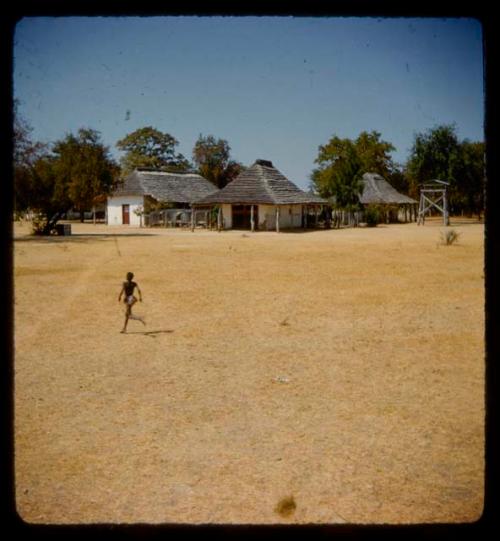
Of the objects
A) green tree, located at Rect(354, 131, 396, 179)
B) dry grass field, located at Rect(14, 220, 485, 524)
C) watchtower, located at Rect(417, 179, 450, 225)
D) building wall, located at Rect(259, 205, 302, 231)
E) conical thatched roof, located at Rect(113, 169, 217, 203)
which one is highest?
green tree, located at Rect(354, 131, 396, 179)

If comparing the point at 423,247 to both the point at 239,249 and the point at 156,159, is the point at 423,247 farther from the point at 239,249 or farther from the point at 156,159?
the point at 156,159

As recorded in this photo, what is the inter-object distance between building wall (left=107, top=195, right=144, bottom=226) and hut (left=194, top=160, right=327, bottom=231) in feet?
33.4

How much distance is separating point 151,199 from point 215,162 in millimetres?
20440

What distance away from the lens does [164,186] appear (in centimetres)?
4631

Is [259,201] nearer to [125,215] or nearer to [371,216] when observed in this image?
[371,216]

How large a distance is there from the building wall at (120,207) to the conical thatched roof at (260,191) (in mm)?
10396

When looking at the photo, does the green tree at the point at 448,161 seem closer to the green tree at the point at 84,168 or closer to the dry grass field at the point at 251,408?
the green tree at the point at 84,168

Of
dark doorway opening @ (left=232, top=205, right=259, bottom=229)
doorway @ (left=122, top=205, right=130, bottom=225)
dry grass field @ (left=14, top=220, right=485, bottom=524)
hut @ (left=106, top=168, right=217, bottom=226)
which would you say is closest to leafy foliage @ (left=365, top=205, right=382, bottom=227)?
dark doorway opening @ (left=232, top=205, right=259, bottom=229)

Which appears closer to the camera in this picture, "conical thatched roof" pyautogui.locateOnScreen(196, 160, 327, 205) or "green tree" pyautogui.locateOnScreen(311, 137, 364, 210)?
"conical thatched roof" pyautogui.locateOnScreen(196, 160, 327, 205)

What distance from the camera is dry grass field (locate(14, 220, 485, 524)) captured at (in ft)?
10.6

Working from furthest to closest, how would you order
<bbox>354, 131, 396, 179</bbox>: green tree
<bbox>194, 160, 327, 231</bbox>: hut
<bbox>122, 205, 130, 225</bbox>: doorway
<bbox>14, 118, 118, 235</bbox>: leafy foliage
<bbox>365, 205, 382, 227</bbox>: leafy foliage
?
<bbox>354, 131, 396, 179</bbox>: green tree < <bbox>122, 205, 130, 225</bbox>: doorway < <bbox>365, 205, 382, 227</bbox>: leafy foliage < <bbox>194, 160, 327, 231</bbox>: hut < <bbox>14, 118, 118, 235</bbox>: leafy foliage

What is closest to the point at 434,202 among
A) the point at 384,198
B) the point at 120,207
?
the point at 384,198

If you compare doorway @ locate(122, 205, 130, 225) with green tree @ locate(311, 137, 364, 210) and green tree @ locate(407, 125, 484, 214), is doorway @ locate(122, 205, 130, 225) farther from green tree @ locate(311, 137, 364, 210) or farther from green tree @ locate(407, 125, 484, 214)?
green tree @ locate(407, 125, 484, 214)
